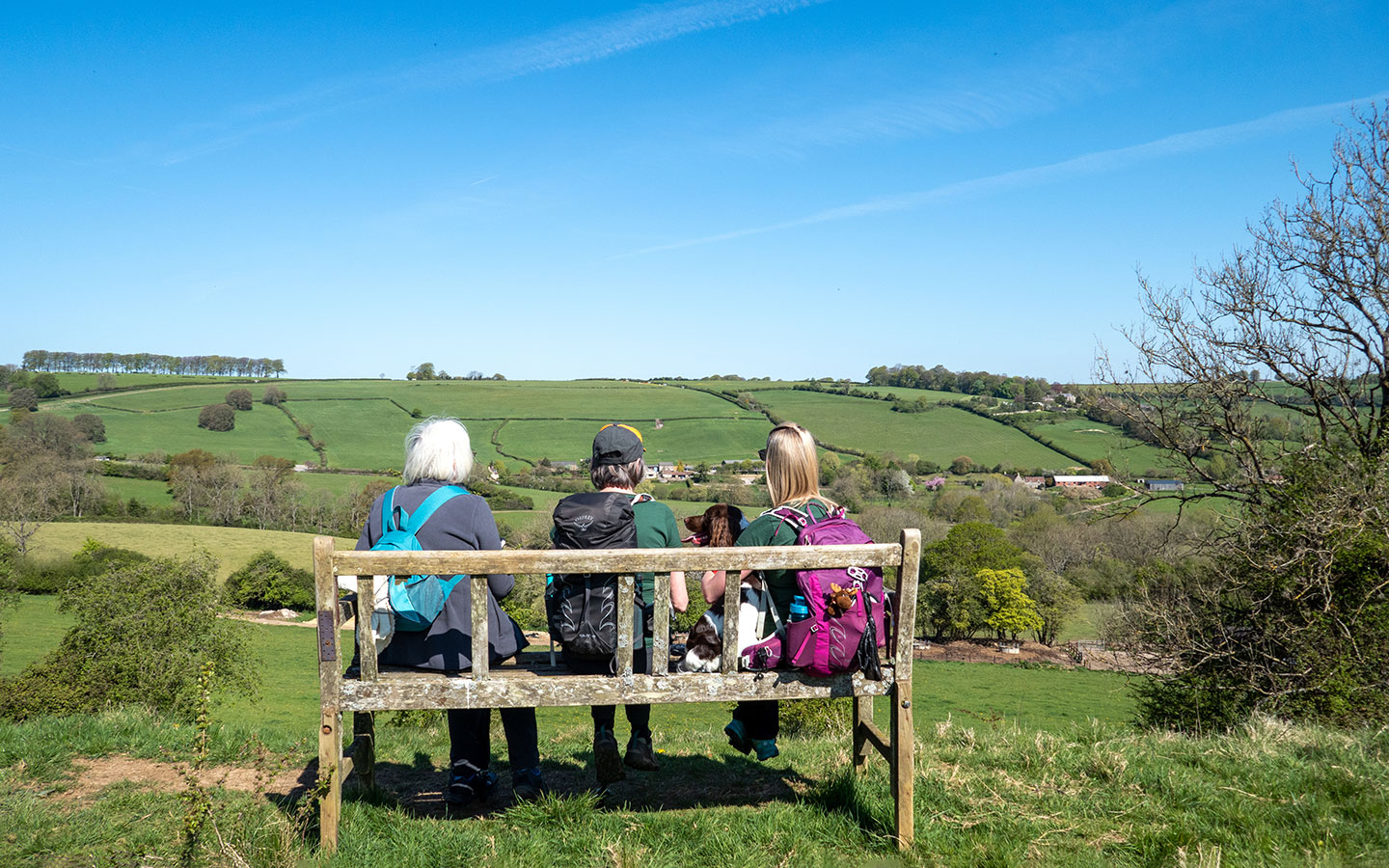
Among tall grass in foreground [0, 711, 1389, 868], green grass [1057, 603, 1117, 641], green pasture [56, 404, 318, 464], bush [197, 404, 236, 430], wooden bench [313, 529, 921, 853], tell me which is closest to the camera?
tall grass in foreground [0, 711, 1389, 868]

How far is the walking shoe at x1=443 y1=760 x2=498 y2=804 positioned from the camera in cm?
434

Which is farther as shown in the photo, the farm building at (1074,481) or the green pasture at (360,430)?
the green pasture at (360,430)

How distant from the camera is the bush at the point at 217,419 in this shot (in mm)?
92000

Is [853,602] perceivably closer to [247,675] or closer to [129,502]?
[247,675]

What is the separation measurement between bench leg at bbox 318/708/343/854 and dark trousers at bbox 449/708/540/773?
0.89 meters

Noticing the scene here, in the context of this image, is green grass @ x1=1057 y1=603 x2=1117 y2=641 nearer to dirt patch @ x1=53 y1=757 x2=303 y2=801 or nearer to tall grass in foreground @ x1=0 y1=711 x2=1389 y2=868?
tall grass in foreground @ x1=0 y1=711 x2=1389 y2=868

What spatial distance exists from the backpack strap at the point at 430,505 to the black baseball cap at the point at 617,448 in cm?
78

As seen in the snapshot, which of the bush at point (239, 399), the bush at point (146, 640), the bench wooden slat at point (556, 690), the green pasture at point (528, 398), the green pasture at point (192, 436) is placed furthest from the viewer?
the green pasture at point (528, 398)

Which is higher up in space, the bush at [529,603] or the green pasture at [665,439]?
the green pasture at [665,439]

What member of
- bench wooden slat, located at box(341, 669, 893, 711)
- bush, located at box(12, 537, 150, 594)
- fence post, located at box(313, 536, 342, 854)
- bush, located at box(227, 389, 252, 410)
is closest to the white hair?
fence post, located at box(313, 536, 342, 854)

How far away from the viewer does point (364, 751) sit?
14.5ft

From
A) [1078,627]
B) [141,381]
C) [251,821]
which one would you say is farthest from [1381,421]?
[141,381]

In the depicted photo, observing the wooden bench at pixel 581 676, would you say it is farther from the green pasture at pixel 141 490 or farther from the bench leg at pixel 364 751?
the green pasture at pixel 141 490

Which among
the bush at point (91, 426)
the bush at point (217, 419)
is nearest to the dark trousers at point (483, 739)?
the bush at point (91, 426)
